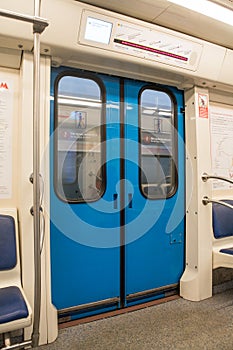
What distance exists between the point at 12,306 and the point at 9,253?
451 mm

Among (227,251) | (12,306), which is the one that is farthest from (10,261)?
(227,251)

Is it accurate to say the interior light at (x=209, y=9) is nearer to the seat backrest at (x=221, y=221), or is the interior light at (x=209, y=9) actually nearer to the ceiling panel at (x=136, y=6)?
the ceiling panel at (x=136, y=6)

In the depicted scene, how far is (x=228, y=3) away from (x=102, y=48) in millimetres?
939

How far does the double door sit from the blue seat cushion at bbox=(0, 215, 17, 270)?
0.33 meters

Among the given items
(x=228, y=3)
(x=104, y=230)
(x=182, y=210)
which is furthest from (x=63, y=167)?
(x=228, y=3)

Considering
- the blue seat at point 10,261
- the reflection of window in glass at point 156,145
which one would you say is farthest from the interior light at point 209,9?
the blue seat at point 10,261

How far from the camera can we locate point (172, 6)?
6.49ft

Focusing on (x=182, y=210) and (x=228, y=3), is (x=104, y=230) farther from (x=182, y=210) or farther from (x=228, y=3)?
(x=228, y=3)

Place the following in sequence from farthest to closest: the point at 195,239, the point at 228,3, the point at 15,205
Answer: the point at 195,239, the point at 15,205, the point at 228,3

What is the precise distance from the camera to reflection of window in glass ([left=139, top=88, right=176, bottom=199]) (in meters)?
2.56

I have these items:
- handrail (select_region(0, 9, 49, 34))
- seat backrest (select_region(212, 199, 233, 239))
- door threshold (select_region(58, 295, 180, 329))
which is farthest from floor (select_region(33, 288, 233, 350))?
handrail (select_region(0, 9, 49, 34))

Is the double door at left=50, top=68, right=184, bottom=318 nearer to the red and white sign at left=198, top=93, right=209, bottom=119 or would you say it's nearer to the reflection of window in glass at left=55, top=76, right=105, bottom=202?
the reflection of window in glass at left=55, top=76, right=105, bottom=202

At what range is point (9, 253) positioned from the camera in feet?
6.09

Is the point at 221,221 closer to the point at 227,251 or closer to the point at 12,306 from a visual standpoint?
the point at 227,251
